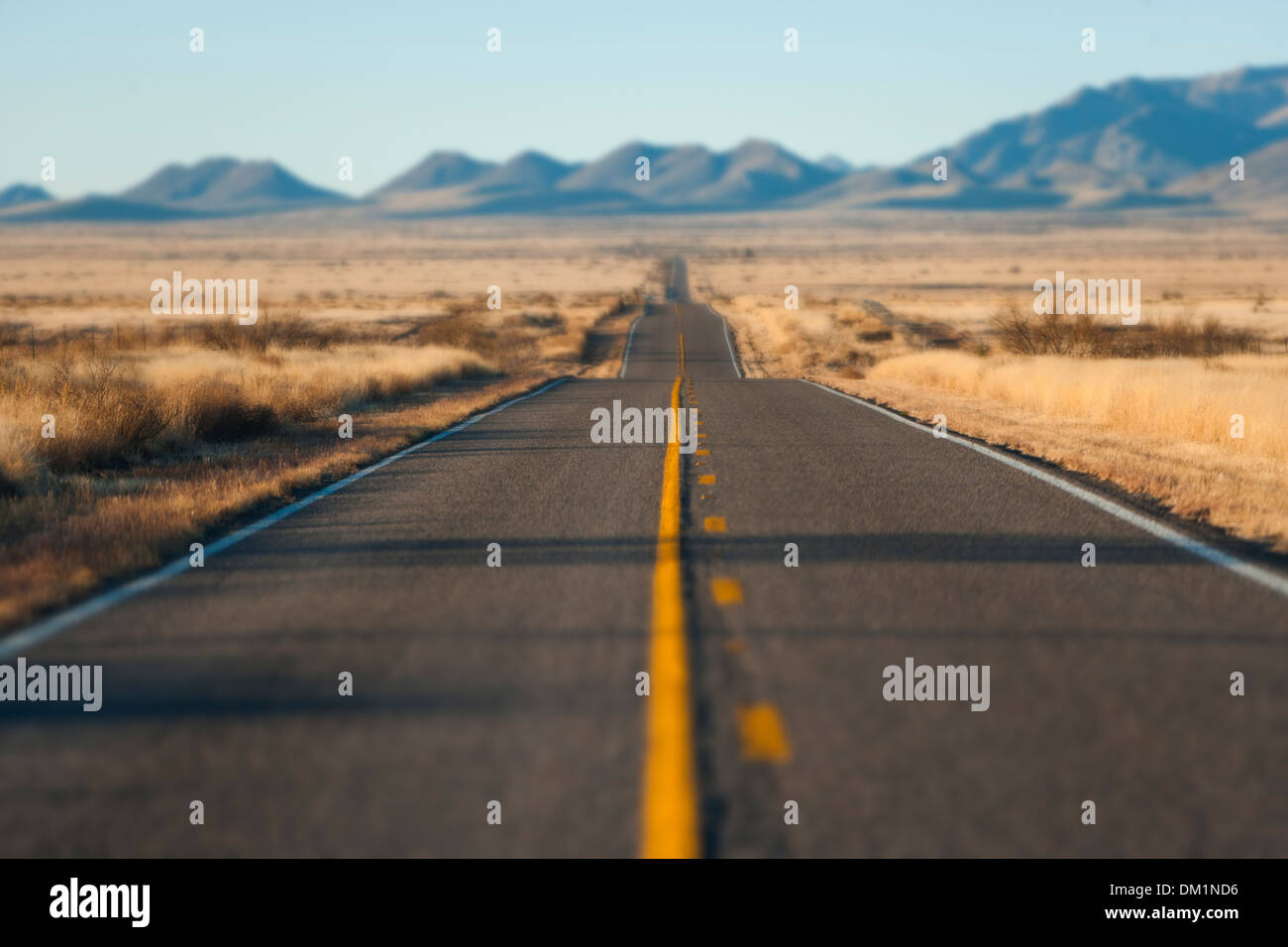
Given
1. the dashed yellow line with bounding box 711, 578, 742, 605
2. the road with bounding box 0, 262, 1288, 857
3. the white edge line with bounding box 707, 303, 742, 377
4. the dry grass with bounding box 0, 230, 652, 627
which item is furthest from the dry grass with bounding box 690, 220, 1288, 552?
the dry grass with bounding box 0, 230, 652, 627

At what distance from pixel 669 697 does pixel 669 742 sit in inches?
19.8

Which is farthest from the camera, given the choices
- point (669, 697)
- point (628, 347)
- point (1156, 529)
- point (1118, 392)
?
point (628, 347)

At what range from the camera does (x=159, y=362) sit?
26.9 meters

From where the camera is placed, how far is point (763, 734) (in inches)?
182

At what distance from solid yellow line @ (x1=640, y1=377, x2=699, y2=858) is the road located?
0.02 meters

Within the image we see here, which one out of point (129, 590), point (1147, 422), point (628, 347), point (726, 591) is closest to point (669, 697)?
point (726, 591)

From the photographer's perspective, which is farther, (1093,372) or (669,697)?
(1093,372)

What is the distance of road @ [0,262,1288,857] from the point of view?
3889 millimetres

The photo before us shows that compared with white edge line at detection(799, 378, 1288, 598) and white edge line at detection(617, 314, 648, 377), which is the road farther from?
white edge line at detection(617, 314, 648, 377)

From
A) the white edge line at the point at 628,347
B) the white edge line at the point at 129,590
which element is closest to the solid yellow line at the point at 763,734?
the white edge line at the point at 129,590

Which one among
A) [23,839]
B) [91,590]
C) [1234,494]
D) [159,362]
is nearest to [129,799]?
[23,839]

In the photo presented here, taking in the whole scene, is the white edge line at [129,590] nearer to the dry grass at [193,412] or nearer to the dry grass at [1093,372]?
the dry grass at [193,412]

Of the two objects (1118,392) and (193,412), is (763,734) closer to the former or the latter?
(193,412)
